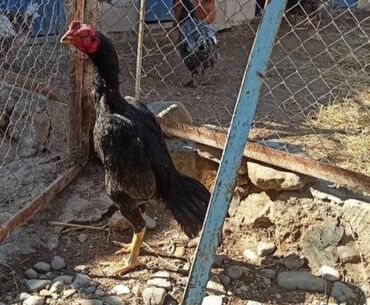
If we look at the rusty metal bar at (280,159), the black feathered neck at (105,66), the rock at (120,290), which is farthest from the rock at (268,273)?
the black feathered neck at (105,66)

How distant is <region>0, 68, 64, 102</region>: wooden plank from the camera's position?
162 inches

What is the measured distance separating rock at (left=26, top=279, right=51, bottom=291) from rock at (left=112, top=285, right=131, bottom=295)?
12.5 inches

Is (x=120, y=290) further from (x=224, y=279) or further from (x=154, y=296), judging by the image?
(x=224, y=279)

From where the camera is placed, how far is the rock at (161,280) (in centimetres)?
305

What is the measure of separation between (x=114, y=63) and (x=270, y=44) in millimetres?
1473

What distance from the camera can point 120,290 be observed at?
9.96 feet

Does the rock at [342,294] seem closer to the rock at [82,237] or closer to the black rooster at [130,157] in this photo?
the black rooster at [130,157]

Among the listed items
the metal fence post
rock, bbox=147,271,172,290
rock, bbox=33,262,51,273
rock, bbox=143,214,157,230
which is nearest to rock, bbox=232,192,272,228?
rock, bbox=143,214,157,230

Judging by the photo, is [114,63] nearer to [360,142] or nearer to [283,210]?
[283,210]

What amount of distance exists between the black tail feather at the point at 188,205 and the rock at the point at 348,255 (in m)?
0.72

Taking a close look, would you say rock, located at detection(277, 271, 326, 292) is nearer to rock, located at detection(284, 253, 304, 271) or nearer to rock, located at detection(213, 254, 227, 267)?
rock, located at detection(284, 253, 304, 271)

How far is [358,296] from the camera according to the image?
9.93ft

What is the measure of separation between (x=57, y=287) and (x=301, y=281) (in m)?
1.19

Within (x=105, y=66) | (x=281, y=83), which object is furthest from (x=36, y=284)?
(x=281, y=83)
